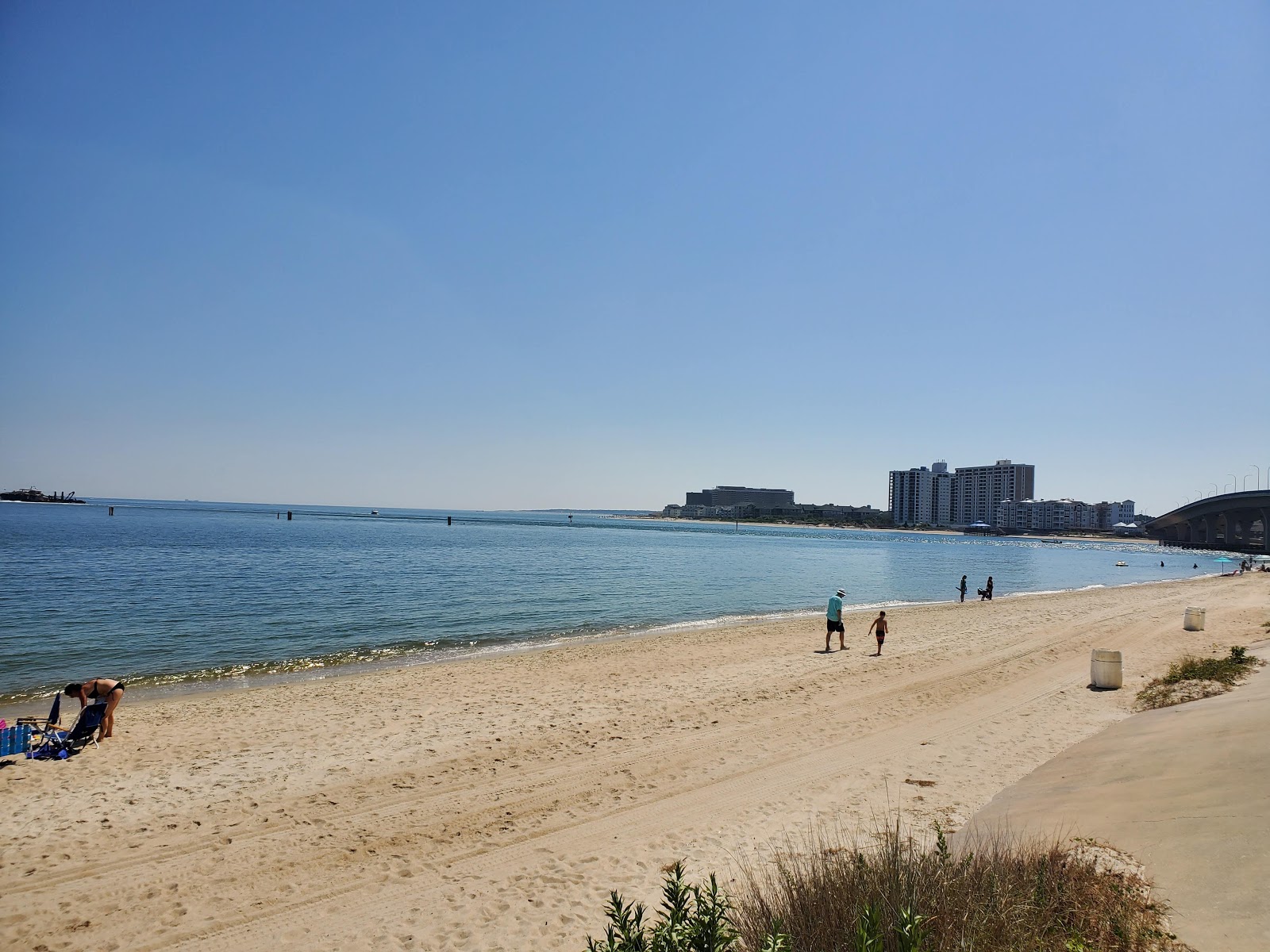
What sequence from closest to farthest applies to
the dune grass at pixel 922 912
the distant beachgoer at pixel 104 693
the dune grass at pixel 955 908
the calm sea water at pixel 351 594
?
the dune grass at pixel 922 912 → the dune grass at pixel 955 908 → the distant beachgoer at pixel 104 693 → the calm sea water at pixel 351 594

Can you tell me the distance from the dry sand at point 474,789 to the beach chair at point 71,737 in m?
0.29

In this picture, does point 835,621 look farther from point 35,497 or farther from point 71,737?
point 35,497

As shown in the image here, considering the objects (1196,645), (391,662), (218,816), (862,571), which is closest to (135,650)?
(391,662)

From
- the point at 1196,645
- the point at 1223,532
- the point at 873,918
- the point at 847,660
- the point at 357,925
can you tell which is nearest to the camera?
the point at 873,918

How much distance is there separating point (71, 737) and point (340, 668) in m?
7.13

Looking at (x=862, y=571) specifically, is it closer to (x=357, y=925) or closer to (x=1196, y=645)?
(x=1196, y=645)

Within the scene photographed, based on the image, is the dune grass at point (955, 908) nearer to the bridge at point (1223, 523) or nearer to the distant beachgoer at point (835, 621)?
the distant beachgoer at point (835, 621)

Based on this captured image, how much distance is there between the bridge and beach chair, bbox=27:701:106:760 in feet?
439


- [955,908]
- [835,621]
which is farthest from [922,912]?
[835,621]

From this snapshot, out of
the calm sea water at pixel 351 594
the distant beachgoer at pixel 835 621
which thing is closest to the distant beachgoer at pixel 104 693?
the calm sea water at pixel 351 594

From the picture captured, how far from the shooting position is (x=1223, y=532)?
129 meters

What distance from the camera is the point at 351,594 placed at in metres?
29.4

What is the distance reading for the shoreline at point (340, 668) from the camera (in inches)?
543

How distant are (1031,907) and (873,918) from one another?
1431 mm
